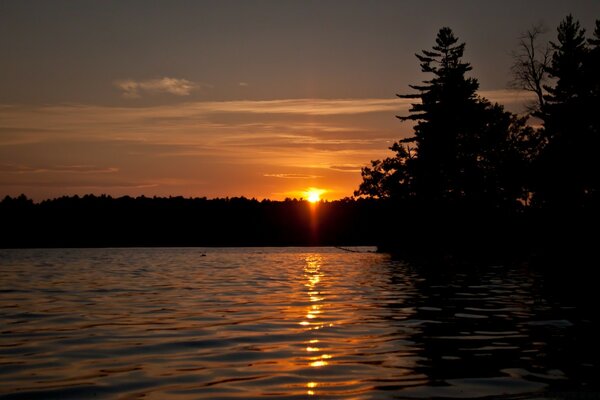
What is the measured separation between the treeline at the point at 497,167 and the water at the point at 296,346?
4364cm

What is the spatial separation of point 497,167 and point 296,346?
234 feet

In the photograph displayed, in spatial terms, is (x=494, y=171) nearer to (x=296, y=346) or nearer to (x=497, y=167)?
(x=497, y=167)

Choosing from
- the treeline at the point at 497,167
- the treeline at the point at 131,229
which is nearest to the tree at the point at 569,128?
the treeline at the point at 497,167

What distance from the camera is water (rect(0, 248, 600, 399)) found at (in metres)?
9.86

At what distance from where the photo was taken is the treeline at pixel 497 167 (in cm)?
6575

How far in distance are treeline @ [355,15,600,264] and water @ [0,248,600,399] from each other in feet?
143

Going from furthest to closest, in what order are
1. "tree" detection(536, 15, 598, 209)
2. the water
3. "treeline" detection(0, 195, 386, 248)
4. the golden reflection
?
"treeline" detection(0, 195, 386, 248), "tree" detection(536, 15, 598, 209), the golden reflection, the water

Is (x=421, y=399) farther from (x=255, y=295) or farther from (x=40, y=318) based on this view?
(x=255, y=295)

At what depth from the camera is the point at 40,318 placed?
18484 millimetres

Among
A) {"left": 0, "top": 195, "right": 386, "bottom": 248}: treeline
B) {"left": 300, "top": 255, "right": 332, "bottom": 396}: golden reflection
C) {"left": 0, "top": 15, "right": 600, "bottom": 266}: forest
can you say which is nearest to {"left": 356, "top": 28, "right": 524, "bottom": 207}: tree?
{"left": 0, "top": 15, "right": 600, "bottom": 266}: forest

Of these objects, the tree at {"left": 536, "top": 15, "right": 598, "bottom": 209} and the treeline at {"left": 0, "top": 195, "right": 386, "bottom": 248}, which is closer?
the tree at {"left": 536, "top": 15, "right": 598, "bottom": 209}

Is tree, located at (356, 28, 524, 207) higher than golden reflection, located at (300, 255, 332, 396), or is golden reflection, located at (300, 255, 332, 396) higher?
tree, located at (356, 28, 524, 207)

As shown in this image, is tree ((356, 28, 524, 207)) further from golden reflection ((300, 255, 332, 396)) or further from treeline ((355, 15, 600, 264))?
golden reflection ((300, 255, 332, 396))

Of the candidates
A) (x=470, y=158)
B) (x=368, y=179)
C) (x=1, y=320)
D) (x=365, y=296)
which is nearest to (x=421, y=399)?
(x=1, y=320)
